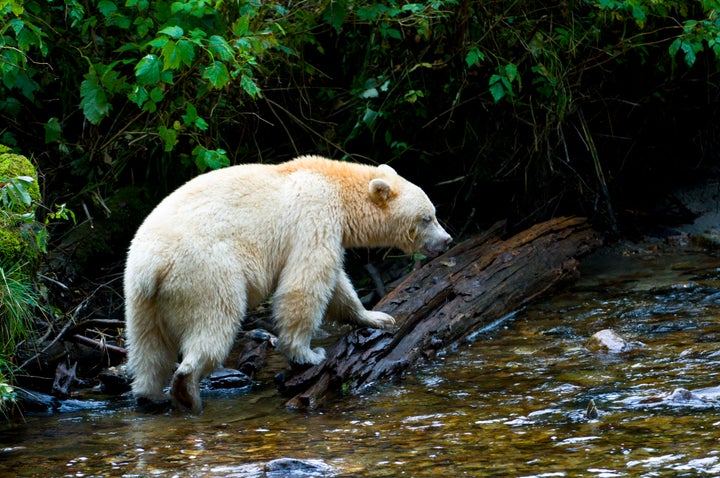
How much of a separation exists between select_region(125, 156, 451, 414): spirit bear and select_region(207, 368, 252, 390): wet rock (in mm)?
415

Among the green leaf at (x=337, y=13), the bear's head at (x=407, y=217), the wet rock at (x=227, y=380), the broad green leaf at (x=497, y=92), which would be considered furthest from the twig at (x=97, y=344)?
the broad green leaf at (x=497, y=92)

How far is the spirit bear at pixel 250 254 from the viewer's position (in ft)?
17.9

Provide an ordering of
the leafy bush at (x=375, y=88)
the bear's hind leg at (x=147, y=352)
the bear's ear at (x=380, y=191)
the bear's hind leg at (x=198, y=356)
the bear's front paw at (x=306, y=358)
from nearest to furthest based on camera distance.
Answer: the bear's hind leg at (x=198, y=356) < the bear's hind leg at (x=147, y=352) < the bear's front paw at (x=306, y=358) < the bear's ear at (x=380, y=191) < the leafy bush at (x=375, y=88)

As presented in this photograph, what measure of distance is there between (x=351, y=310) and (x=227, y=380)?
1.05 metres

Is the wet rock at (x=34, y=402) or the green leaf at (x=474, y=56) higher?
the green leaf at (x=474, y=56)

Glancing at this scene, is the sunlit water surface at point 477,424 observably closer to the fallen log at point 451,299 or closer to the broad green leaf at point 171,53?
the fallen log at point 451,299

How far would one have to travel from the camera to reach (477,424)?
481cm

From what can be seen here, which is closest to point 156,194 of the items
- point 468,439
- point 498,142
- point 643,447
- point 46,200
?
point 46,200

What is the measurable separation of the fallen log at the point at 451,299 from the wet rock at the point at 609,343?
1033mm

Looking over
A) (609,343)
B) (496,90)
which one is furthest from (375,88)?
(609,343)

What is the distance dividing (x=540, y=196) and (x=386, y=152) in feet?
5.64

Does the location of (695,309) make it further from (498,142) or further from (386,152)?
(386,152)

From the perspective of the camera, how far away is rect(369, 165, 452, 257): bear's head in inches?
259

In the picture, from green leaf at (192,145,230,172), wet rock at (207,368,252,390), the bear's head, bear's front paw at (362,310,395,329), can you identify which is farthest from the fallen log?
green leaf at (192,145,230,172)
